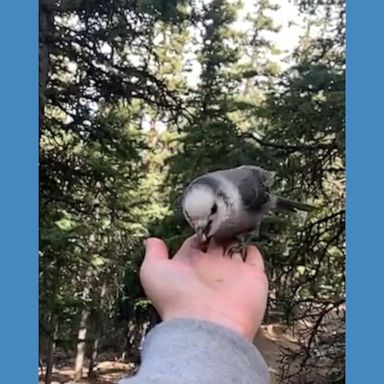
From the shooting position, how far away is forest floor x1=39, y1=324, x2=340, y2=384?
1484 mm

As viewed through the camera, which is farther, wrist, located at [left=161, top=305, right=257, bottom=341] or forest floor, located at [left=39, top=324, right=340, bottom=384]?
forest floor, located at [left=39, top=324, right=340, bottom=384]

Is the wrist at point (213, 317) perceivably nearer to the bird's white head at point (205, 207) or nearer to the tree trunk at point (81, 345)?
the bird's white head at point (205, 207)

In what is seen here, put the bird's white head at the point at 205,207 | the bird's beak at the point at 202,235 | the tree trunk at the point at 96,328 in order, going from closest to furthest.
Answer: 1. the bird's beak at the point at 202,235
2. the bird's white head at the point at 205,207
3. the tree trunk at the point at 96,328

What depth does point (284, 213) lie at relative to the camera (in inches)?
60.4

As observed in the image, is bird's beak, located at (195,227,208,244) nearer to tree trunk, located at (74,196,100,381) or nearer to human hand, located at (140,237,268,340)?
human hand, located at (140,237,268,340)

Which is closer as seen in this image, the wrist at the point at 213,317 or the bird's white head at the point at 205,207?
the wrist at the point at 213,317

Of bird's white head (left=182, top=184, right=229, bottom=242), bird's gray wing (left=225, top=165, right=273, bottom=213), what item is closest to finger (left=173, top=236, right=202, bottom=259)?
bird's white head (left=182, top=184, right=229, bottom=242)

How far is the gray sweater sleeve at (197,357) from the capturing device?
39 centimetres

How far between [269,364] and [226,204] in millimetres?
578

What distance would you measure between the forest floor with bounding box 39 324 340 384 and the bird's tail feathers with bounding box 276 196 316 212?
287mm

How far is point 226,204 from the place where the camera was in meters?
1.05

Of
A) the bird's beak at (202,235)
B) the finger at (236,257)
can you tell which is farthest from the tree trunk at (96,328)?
the finger at (236,257)

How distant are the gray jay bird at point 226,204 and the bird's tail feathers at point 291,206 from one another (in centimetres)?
26

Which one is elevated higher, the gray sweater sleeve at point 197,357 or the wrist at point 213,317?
the wrist at point 213,317
